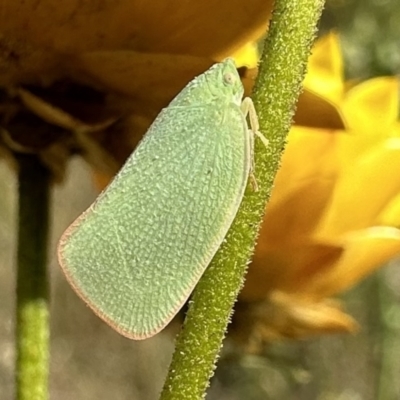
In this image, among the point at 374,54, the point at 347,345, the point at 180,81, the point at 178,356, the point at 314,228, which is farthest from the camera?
the point at 347,345

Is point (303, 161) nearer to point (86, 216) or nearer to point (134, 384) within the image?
point (86, 216)

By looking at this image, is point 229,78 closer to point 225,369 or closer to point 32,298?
point 32,298

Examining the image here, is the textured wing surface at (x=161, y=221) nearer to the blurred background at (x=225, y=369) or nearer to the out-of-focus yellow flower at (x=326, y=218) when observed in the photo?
the out-of-focus yellow flower at (x=326, y=218)

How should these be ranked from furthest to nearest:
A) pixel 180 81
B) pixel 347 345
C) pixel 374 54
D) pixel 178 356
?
pixel 347 345, pixel 374 54, pixel 180 81, pixel 178 356

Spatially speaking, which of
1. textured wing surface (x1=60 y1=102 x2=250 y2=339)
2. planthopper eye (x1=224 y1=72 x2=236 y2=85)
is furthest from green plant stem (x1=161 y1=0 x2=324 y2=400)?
planthopper eye (x1=224 y1=72 x2=236 y2=85)

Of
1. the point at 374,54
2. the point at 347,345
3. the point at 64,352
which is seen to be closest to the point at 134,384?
the point at 64,352

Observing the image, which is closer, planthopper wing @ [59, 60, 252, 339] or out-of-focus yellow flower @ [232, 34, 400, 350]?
planthopper wing @ [59, 60, 252, 339]

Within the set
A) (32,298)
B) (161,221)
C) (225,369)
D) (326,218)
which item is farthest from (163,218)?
(225,369)

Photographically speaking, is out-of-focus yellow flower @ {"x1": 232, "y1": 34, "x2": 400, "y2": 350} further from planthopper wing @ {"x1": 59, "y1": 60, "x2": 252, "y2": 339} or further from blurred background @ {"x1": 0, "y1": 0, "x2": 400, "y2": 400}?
blurred background @ {"x1": 0, "y1": 0, "x2": 400, "y2": 400}

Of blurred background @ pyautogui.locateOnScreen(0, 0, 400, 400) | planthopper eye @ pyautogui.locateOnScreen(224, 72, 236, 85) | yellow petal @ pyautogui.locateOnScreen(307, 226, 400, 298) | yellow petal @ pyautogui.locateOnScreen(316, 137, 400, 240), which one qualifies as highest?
planthopper eye @ pyautogui.locateOnScreen(224, 72, 236, 85)
